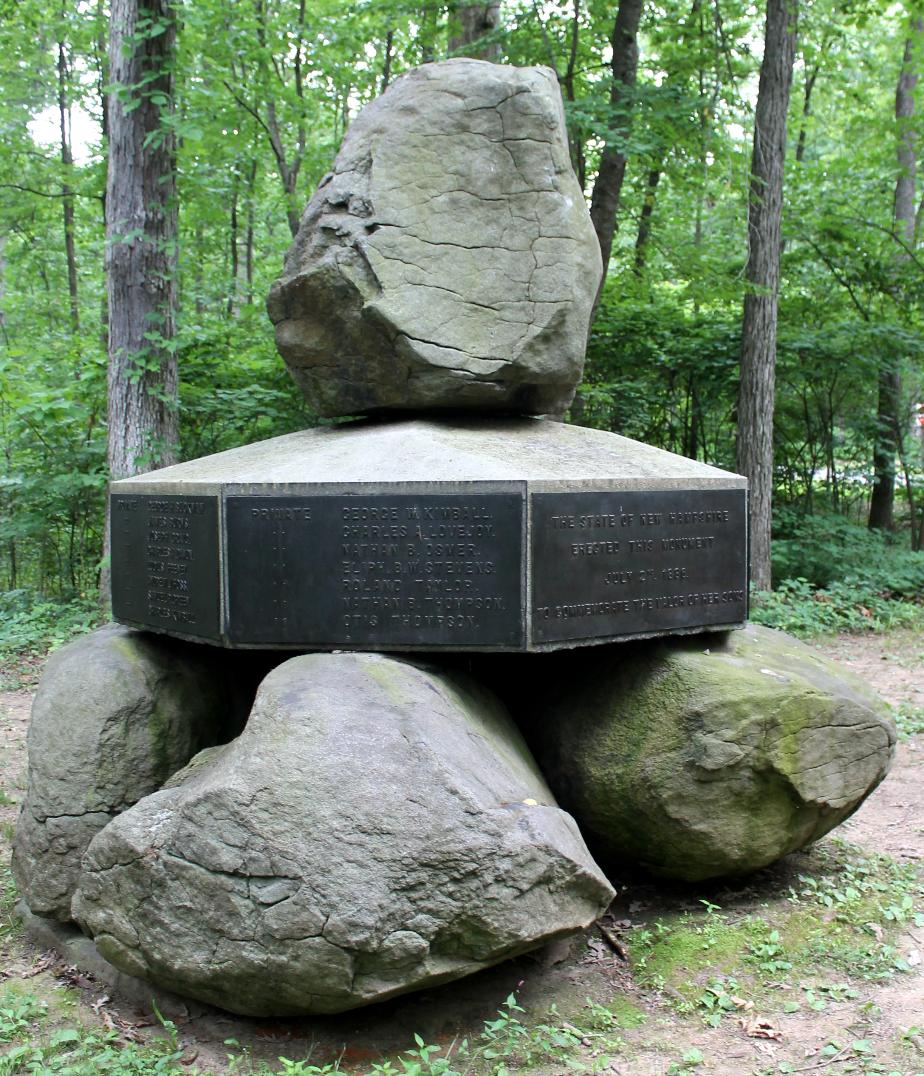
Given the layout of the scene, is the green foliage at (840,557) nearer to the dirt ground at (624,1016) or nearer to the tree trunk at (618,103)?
the tree trunk at (618,103)

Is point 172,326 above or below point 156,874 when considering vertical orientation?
above

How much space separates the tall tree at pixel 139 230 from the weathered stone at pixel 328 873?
502 centimetres

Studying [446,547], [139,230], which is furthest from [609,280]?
[446,547]

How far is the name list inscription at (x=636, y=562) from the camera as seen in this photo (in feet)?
11.8

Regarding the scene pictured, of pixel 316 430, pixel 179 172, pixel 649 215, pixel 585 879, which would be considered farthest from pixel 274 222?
pixel 585 879

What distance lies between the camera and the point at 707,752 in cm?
370

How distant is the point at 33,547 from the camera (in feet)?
38.9

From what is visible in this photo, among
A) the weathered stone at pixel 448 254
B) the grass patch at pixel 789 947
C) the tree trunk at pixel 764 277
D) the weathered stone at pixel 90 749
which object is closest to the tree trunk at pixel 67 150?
the tree trunk at pixel 764 277

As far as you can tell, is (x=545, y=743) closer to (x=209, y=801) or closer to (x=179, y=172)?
(x=209, y=801)

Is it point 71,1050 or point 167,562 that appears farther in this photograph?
point 167,562

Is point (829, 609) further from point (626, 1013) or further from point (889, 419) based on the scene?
A: point (626, 1013)

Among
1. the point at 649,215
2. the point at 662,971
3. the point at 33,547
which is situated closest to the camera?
the point at 662,971

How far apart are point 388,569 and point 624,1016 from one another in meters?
1.66

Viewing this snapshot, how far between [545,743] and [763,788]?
0.87m
